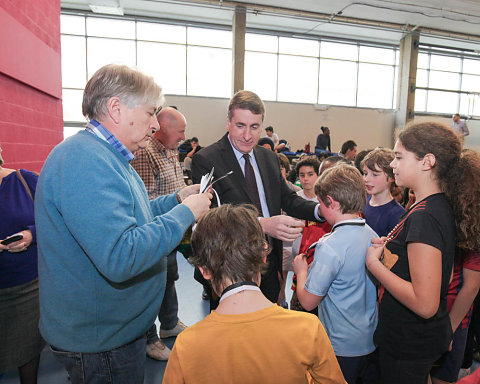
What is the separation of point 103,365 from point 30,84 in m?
2.57

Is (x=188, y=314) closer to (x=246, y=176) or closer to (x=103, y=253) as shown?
(x=246, y=176)

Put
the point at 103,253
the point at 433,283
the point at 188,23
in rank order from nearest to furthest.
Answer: the point at 103,253, the point at 433,283, the point at 188,23

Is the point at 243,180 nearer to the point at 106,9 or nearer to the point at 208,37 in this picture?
the point at 106,9

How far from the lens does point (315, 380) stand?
1028 mm

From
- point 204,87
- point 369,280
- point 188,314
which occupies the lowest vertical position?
point 188,314

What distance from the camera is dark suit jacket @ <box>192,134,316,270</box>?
6.04 feet

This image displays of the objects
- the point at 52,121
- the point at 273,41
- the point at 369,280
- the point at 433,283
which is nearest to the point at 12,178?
the point at 52,121

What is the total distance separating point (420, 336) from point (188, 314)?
7.51 feet

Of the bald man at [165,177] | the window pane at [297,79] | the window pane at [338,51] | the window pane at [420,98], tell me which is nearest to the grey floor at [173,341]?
the bald man at [165,177]

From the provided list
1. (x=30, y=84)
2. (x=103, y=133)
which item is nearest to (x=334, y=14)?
(x=30, y=84)

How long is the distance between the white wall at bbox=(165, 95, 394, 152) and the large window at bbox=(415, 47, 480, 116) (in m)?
1.76

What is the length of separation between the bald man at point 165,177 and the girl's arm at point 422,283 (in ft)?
6.19

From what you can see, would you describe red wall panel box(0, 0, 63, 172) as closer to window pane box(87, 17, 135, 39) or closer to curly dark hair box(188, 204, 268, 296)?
curly dark hair box(188, 204, 268, 296)

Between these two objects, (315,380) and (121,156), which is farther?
(121,156)
